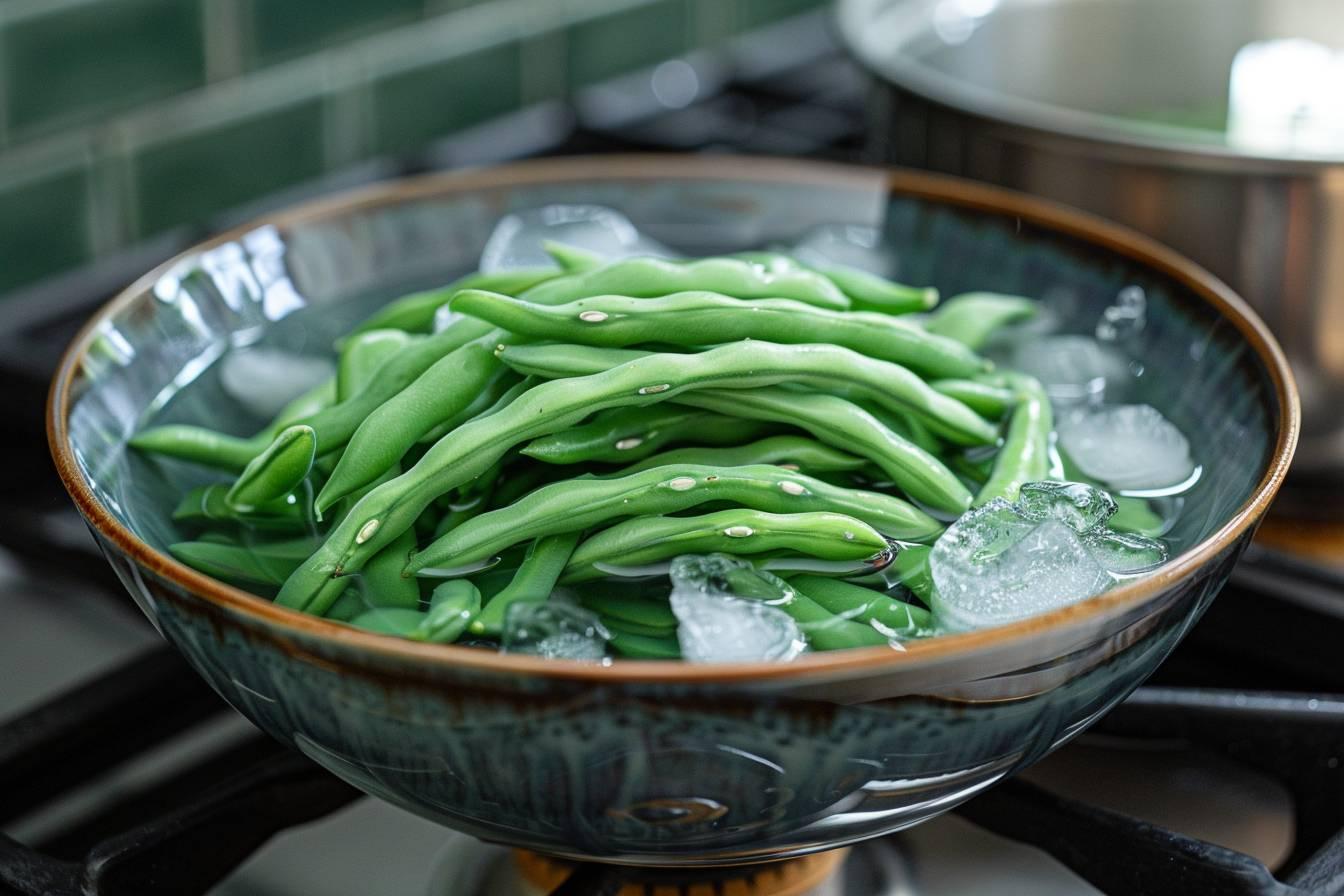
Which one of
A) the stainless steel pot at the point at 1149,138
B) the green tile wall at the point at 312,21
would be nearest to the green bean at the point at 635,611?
the stainless steel pot at the point at 1149,138

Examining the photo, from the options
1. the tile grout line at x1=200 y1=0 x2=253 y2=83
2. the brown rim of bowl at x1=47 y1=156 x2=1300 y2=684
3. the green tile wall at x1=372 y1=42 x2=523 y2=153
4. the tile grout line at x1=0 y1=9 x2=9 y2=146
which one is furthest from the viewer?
the green tile wall at x1=372 y1=42 x2=523 y2=153

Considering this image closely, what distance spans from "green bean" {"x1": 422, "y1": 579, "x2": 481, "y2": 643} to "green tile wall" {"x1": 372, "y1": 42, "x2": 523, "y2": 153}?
921mm

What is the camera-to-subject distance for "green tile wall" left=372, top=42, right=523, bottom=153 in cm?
140

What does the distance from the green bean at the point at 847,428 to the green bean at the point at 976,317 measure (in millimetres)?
139

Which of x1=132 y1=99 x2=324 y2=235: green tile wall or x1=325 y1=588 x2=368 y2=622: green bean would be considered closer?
x1=325 y1=588 x2=368 y2=622: green bean

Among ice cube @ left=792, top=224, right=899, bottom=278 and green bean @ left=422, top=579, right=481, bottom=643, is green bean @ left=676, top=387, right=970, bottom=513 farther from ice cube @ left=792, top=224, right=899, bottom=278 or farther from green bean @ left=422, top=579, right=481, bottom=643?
ice cube @ left=792, top=224, right=899, bottom=278

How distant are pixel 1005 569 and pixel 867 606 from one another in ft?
0.17

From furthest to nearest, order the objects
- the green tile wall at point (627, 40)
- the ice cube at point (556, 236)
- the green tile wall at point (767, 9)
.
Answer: the green tile wall at point (767, 9)
the green tile wall at point (627, 40)
the ice cube at point (556, 236)

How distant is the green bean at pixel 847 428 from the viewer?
603mm

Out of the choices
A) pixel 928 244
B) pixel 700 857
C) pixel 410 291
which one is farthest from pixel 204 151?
pixel 700 857

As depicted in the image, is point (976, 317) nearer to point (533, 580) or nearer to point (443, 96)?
point (533, 580)

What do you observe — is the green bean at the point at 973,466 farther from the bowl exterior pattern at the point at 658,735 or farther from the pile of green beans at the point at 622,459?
the bowl exterior pattern at the point at 658,735

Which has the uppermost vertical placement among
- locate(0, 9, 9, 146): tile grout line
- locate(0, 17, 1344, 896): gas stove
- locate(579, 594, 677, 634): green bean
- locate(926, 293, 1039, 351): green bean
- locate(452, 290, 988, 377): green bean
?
locate(0, 9, 9, 146): tile grout line

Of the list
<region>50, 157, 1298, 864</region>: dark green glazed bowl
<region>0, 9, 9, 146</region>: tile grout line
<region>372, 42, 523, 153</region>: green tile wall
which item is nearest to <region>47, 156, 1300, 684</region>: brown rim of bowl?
<region>50, 157, 1298, 864</region>: dark green glazed bowl
